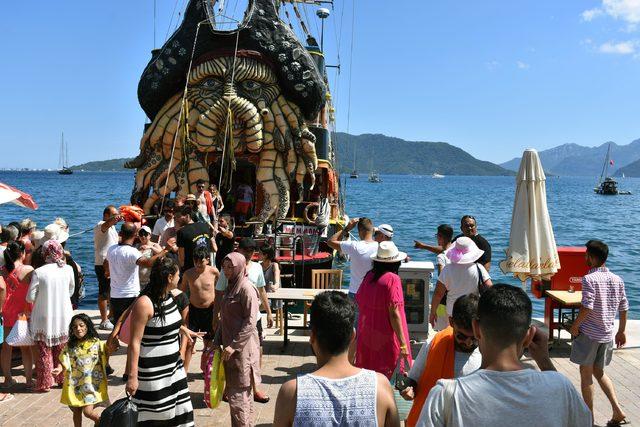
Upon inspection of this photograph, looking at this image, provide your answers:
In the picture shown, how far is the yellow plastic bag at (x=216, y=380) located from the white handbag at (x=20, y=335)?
→ 220 centimetres

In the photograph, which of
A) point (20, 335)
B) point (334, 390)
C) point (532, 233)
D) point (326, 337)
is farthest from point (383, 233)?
point (20, 335)

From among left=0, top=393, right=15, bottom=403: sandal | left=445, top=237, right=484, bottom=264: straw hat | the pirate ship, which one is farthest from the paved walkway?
the pirate ship

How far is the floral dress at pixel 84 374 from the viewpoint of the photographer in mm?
4598

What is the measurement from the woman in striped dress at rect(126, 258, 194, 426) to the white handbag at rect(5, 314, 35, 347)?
2223 millimetres

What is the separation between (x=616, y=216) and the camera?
Answer: 58594 mm

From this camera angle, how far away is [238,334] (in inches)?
190

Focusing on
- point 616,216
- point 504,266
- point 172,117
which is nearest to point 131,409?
point 504,266

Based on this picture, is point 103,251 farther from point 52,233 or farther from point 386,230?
point 386,230

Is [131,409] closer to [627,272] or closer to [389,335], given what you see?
[389,335]

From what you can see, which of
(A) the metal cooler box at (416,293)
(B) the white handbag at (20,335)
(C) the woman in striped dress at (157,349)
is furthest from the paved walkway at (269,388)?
(C) the woman in striped dress at (157,349)

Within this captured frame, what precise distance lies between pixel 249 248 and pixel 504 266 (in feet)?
11.4

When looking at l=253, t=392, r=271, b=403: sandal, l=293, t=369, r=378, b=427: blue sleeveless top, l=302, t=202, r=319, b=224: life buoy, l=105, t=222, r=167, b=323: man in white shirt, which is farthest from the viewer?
l=302, t=202, r=319, b=224: life buoy

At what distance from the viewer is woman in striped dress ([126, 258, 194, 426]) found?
411 cm

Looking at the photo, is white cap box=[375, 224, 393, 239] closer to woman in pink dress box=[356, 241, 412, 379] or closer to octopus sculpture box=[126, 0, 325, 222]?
woman in pink dress box=[356, 241, 412, 379]
